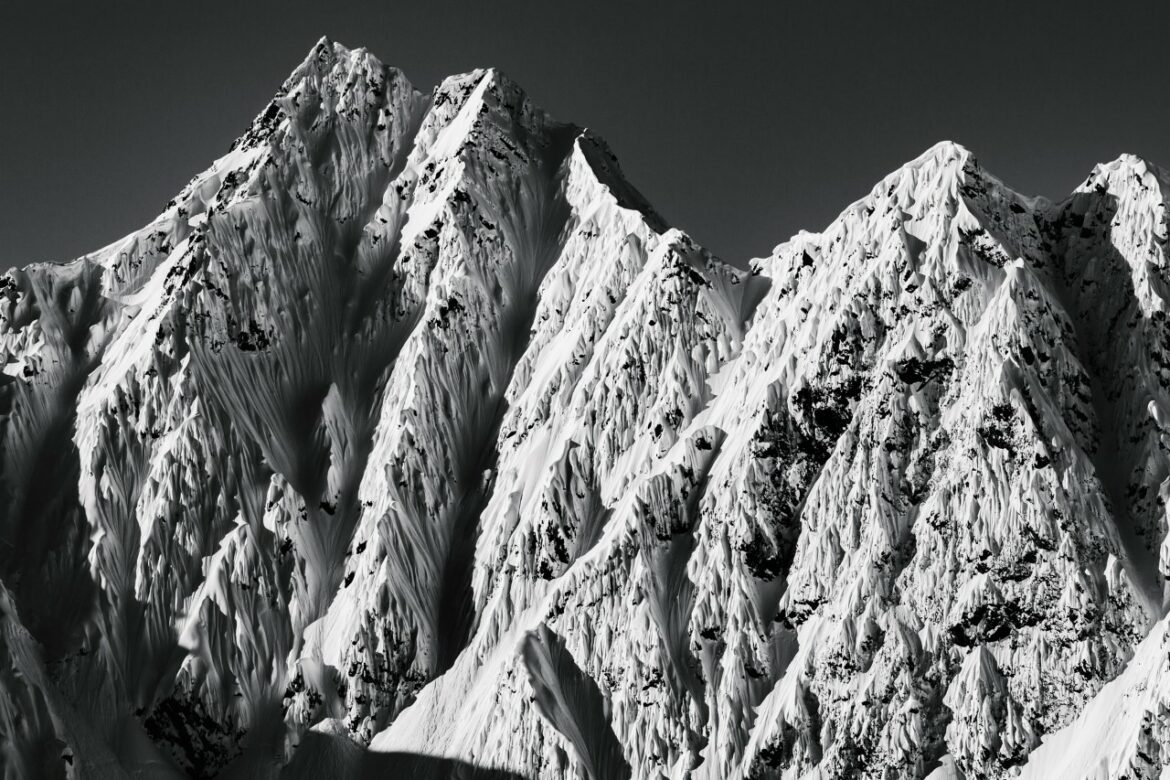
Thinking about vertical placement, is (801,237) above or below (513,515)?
above

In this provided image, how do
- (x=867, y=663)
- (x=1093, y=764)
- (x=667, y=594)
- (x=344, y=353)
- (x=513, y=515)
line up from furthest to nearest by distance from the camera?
(x=344, y=353) < (x=513, y=515) < (x=667, y=594) < (x=867, y=663) < (x=1093, y=764)

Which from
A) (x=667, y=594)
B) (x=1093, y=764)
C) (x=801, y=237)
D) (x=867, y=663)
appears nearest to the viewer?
(x=1093, y=764)

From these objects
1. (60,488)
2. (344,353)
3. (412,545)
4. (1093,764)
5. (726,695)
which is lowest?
(1093,764)

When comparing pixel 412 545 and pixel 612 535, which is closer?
pixel 612 535

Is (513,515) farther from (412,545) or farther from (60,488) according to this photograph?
(60,488)

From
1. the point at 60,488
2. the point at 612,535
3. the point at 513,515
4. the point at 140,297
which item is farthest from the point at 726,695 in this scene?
the point at 140,297

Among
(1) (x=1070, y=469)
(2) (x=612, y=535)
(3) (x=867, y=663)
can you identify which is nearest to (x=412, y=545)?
(2) (x=612, y=535)
